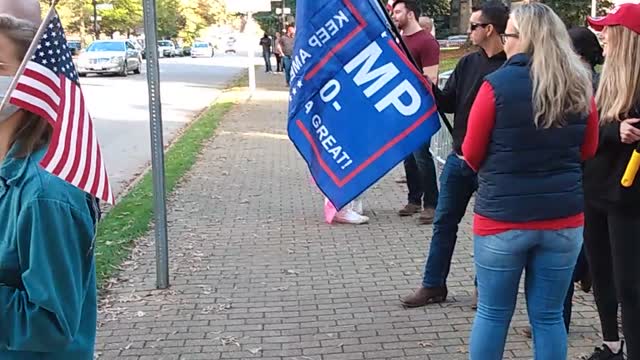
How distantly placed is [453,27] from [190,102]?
2305 cm

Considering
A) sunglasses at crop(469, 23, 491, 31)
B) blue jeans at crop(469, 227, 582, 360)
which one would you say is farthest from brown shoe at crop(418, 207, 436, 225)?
blue jeans at crop(469, 227, 582, 360)

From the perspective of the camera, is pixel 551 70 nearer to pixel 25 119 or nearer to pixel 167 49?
pixel 25 119

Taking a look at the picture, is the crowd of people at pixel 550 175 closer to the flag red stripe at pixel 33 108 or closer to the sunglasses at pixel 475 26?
the sunglasses at pixel 475 26

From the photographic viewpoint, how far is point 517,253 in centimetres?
348

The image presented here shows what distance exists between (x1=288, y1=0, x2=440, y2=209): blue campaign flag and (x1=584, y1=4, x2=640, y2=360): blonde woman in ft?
3.01

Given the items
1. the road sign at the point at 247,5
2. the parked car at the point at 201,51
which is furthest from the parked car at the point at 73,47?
the parked car at the point at 201,51

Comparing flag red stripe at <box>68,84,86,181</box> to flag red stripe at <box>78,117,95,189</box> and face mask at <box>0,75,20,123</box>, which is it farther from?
face mask at <box>0,75,20,123</box>

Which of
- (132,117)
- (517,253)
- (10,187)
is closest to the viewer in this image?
(10,187)

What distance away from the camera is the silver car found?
108 ft

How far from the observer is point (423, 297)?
530 cm

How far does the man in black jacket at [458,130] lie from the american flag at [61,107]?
280 cm

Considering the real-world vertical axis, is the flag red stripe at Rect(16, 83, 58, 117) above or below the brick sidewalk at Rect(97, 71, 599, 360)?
above

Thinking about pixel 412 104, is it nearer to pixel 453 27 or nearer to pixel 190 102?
pixel 190 102

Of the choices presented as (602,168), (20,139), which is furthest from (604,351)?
(20,139)
